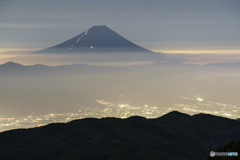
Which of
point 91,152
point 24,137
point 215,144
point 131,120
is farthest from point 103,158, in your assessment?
point 215,144

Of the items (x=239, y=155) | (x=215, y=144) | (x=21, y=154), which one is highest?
(x=239, y=155)

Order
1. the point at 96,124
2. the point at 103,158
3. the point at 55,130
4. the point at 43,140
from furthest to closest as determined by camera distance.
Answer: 1. the point at 96,124
2. the point at 55,130
3. the point at 43,140
4. the point at 103,158

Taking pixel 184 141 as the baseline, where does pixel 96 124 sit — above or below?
above

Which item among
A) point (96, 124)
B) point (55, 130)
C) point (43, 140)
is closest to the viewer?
point (43, 140)

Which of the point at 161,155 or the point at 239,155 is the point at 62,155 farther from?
the point at 239,155

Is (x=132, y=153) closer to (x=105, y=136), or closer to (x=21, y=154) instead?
(x=105, y=136)

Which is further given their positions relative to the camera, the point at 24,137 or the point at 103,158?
the point at 24,137
